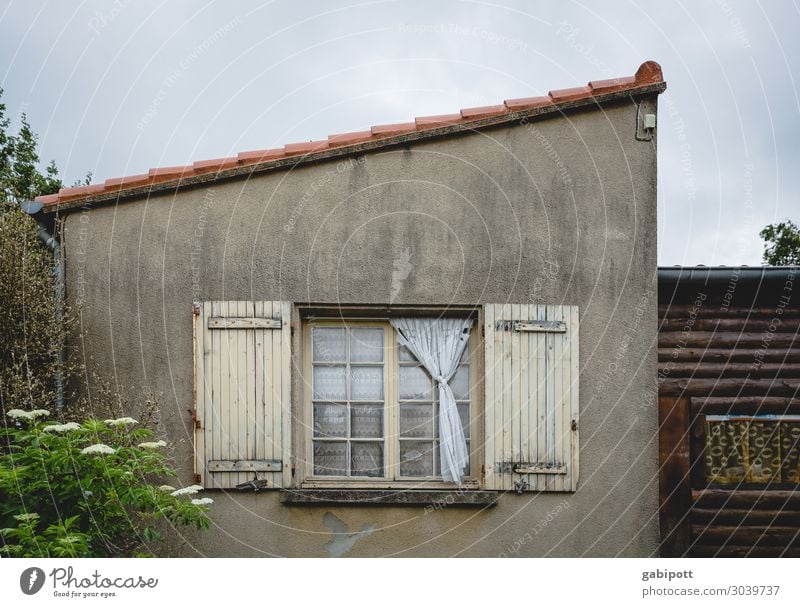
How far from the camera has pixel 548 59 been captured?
5.71 m

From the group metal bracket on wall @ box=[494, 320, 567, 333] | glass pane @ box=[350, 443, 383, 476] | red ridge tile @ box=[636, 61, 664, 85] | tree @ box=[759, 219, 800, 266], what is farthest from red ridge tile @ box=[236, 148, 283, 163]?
tree @ box=[759, 219, 800, 266]

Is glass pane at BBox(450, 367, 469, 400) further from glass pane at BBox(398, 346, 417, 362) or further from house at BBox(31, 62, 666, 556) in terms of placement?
glass pane at BBox(398, 346, 417, 362)

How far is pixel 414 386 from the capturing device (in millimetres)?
5367

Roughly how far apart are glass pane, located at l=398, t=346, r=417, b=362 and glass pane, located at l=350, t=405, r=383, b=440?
0.48 m

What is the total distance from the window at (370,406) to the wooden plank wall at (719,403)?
1.68 metres

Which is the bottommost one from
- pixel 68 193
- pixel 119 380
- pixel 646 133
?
pixel 119 380

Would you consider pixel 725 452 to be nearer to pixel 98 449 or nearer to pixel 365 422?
pixel 365 422

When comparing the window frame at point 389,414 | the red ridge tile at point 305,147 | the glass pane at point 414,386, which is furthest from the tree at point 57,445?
the red ridge tile at point 305,147

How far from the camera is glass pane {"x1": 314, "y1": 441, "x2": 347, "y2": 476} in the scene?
5301 millimetres

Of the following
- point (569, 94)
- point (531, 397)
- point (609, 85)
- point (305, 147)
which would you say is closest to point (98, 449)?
point (305, 147)

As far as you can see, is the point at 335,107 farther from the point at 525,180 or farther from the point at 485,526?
the point at 485,526

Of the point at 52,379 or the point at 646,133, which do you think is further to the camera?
the point at 646,133
